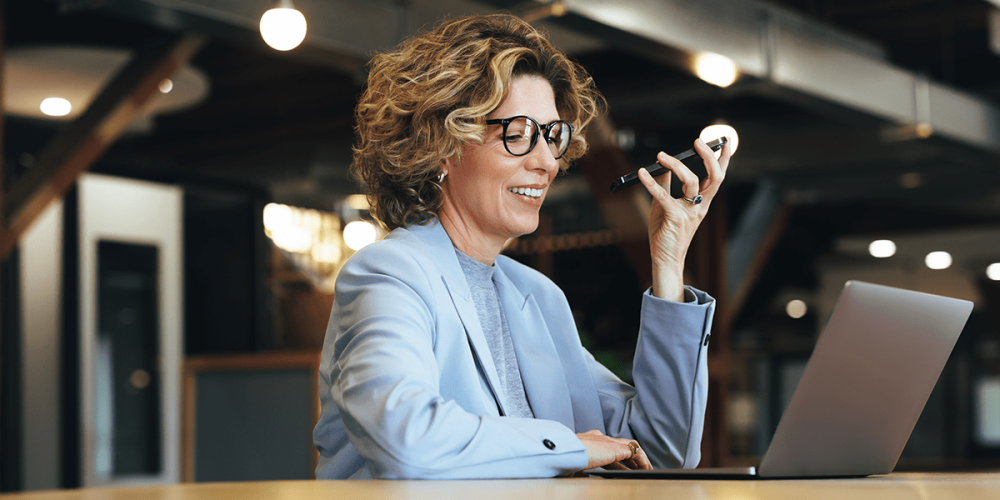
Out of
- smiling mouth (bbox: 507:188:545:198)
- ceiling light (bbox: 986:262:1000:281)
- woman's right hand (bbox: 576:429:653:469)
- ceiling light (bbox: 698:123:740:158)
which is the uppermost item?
ceiling light (bbox: 986:262:1000:281)

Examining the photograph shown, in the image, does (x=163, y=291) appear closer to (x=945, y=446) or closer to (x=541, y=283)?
(x=541, y=283)

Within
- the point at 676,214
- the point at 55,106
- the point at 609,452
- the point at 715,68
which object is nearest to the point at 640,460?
the point at 609,452

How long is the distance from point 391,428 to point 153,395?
6.84m

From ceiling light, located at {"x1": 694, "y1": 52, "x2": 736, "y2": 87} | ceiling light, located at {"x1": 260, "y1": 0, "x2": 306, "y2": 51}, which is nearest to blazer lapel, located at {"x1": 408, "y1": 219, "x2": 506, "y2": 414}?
ceiling light, located at {"x1": 260, "y1": 0, "x2": 306, "y2": 51}

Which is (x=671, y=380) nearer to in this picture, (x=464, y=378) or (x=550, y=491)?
(x=464, y=378)

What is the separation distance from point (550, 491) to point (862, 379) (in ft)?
1.48

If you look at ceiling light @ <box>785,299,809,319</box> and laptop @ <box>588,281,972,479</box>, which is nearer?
laptop @ <box>588,281,972,479</box>

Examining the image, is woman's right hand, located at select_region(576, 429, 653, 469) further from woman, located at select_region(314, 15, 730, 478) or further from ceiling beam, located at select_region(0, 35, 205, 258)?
ceiling beam, located at select_region(0, 35, 205, 258)

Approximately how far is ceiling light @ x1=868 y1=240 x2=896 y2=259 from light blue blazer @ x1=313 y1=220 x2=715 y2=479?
887cm

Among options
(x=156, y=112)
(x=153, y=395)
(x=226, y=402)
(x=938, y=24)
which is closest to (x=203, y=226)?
(x=153, y=395)

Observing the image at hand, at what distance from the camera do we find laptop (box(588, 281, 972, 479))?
117 cm

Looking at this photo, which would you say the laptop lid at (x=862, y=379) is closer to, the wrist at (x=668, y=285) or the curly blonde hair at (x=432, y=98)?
the wrist at (x=668, y=285)

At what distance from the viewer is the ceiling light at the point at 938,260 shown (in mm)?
10227

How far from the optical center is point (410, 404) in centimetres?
126
